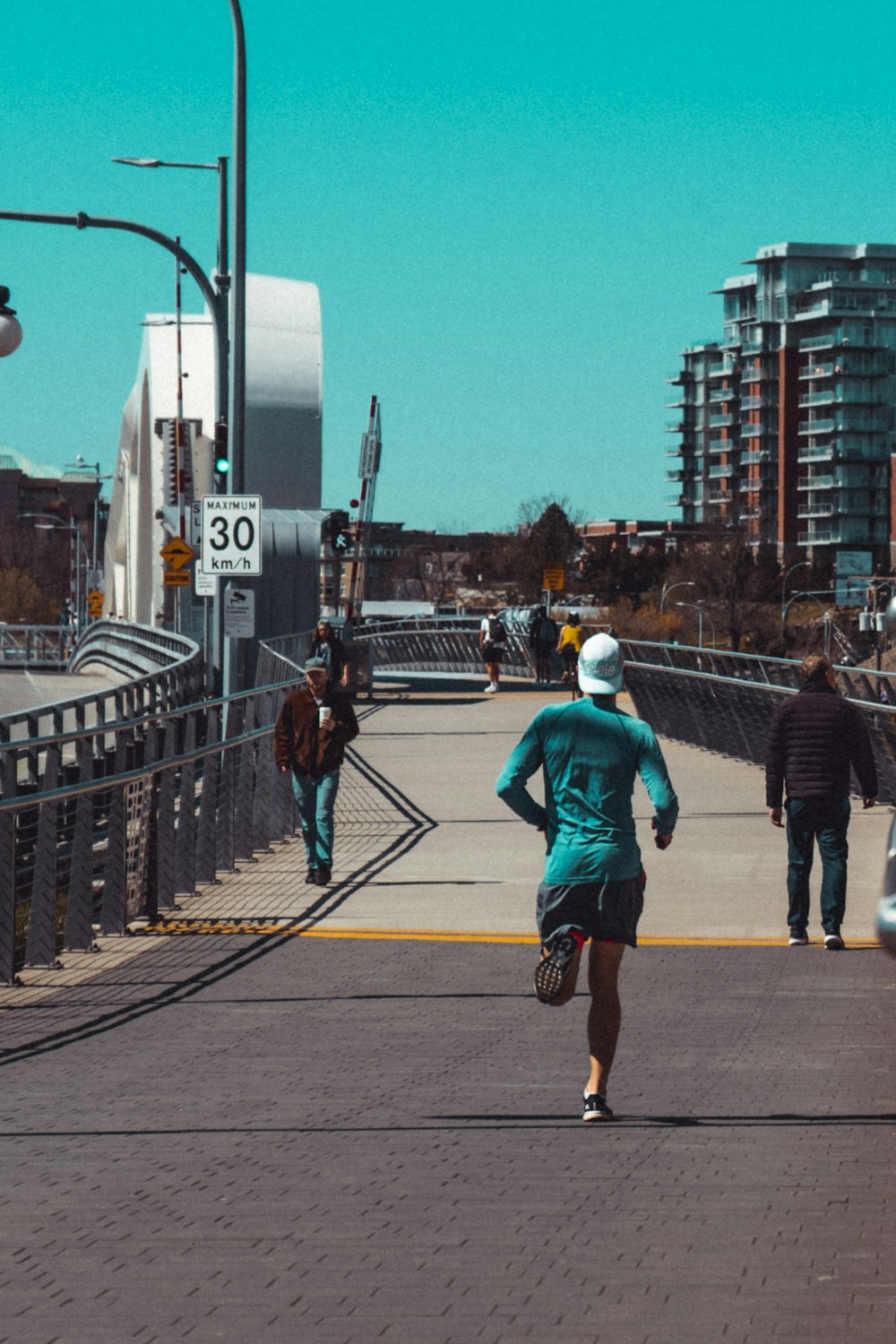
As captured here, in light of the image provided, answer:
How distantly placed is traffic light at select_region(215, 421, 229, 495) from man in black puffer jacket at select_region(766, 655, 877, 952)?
12.8 m

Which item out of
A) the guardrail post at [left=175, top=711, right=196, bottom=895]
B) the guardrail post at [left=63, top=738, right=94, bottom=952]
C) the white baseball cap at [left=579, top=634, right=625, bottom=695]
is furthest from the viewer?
the guardrail post at [left=175, top=711, right=196, bottom=895]

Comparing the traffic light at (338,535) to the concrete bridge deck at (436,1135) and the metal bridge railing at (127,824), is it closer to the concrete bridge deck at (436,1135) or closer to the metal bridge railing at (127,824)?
the metal bridge railing at (127,824)

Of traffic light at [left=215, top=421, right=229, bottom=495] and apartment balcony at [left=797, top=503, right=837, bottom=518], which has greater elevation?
apartment balcony at [left=797, top=503, right=837, bottom=518]

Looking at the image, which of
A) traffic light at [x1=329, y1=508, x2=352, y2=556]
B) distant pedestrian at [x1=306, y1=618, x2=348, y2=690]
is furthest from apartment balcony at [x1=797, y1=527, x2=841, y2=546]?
distant pedestrian at [x1=306, y1=618, x2=348, y2=690]

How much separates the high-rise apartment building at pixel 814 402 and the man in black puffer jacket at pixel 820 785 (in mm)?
138473

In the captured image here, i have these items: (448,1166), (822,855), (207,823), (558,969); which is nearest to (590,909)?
(558,969)

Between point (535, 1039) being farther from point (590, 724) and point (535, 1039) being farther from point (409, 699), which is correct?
point (409, 699)

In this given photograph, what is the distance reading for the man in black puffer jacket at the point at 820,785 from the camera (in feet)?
40.6

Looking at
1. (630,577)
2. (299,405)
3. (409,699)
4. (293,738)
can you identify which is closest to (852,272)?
(630,577)

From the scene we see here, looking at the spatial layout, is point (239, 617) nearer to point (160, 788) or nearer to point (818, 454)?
point (160, 788)

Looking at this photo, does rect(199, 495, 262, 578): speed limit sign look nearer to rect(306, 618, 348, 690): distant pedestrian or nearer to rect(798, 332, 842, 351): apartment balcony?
rect(306, 618, 348, 690): distant pedestrian

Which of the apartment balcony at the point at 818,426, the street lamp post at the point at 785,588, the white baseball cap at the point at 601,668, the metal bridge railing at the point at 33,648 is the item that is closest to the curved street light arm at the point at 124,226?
the white baseball cap at the point at 601,668

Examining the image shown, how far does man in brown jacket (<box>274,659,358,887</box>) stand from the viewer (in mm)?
15008

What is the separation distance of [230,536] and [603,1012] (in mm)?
14212
